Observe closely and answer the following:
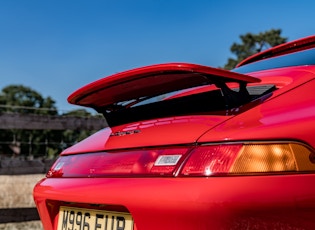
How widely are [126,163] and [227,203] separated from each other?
0.52m

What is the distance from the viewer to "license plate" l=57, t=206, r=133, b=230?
1.65 meters

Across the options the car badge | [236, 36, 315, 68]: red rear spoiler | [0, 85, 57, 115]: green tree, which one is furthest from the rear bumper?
[0, 85, 57, 115]: green tree

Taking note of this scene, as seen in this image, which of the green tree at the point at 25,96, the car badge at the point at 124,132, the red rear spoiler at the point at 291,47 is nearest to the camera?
the car badge at the point at 124,132

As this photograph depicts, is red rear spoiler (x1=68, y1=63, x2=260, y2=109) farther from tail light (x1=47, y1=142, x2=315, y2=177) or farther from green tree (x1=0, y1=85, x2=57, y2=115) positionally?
green tree (x1=0, y1=85, x2=57, y2=115)

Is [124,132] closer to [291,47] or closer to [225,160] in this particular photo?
[225,160]

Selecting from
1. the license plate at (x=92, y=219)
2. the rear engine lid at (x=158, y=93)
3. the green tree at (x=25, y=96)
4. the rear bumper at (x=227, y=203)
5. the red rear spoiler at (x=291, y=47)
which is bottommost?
the green tree at (x=25, y=96)

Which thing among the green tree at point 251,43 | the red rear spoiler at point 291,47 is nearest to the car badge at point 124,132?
the red rear spoiler at point 291,47

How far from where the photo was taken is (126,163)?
1731mm

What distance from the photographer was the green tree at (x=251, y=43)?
4706 centimetres

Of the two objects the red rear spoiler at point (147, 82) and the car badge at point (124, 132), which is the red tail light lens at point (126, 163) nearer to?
the car badge at point (124, 132)

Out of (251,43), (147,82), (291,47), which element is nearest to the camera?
(147,82)

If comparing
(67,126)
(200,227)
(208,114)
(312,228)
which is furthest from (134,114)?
(67,126)

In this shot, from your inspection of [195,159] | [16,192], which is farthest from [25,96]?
[195,159]

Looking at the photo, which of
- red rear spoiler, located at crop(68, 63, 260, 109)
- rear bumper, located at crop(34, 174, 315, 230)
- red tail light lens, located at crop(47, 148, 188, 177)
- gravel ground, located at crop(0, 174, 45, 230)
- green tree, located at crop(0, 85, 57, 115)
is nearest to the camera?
rear bumper, located at crop(34, 174, 315, 230)
